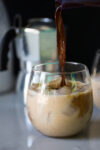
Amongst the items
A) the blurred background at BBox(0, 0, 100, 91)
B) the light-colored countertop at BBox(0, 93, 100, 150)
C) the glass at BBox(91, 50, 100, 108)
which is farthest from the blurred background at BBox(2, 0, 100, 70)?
the light-colored countertop at BBox(0, 93, 100, 150)

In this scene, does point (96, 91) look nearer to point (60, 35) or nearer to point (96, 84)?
point (96, 84)

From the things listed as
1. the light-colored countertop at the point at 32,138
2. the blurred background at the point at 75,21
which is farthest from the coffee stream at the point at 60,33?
the blurred background at the point at 75,21

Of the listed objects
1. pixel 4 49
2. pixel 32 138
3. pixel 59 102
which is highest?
pixel 4 49

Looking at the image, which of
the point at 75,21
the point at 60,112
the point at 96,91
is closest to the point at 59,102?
the point at 60,112

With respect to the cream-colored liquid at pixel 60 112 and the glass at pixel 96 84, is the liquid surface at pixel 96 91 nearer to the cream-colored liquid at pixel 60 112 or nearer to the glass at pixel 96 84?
the glass at pixel 96 84

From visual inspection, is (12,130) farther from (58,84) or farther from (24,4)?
(24,4)
